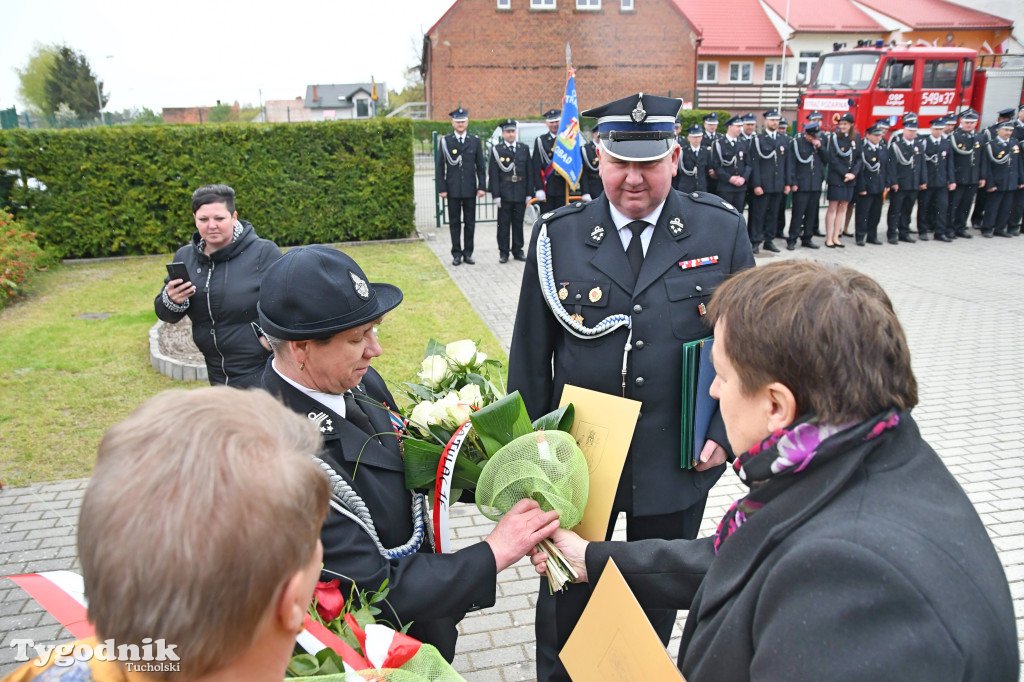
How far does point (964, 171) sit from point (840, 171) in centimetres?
292

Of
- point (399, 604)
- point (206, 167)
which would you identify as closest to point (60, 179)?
point (206, 167)

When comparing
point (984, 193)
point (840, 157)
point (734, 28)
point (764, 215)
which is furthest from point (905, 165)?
point (734, 28)

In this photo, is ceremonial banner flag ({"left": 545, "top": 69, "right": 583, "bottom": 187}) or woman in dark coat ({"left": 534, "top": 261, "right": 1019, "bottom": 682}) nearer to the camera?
woman in dark coat ({"left": 534, "top": 261, "right": 1019, "bottom": 682})

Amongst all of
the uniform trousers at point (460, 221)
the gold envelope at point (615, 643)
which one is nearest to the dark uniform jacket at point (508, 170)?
the uniform trousers at point (460, 221)

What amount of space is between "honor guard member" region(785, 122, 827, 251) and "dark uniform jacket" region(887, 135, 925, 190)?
1.42 metres

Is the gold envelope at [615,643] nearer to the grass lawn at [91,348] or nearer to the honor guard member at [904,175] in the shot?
the grass lawn at [91,348]

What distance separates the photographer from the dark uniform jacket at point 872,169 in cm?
1302

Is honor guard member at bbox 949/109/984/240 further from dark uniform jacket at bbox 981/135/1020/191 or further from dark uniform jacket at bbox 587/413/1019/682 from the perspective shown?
dark uniform jacket at bbox 587/413/1019/682

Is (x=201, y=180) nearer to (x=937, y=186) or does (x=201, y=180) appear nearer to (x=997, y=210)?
(x=937, y=186)

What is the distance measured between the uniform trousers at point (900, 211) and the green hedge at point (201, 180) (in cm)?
936

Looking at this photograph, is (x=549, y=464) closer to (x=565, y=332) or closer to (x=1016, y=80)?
(x=565, y=332)

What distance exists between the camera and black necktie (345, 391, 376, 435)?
6.91ft

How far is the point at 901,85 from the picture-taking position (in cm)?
1794

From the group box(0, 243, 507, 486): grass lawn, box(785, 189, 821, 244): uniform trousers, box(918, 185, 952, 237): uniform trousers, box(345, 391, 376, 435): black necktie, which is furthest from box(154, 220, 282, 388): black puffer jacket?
box(918, 185, 952, 237): uniform trousers
